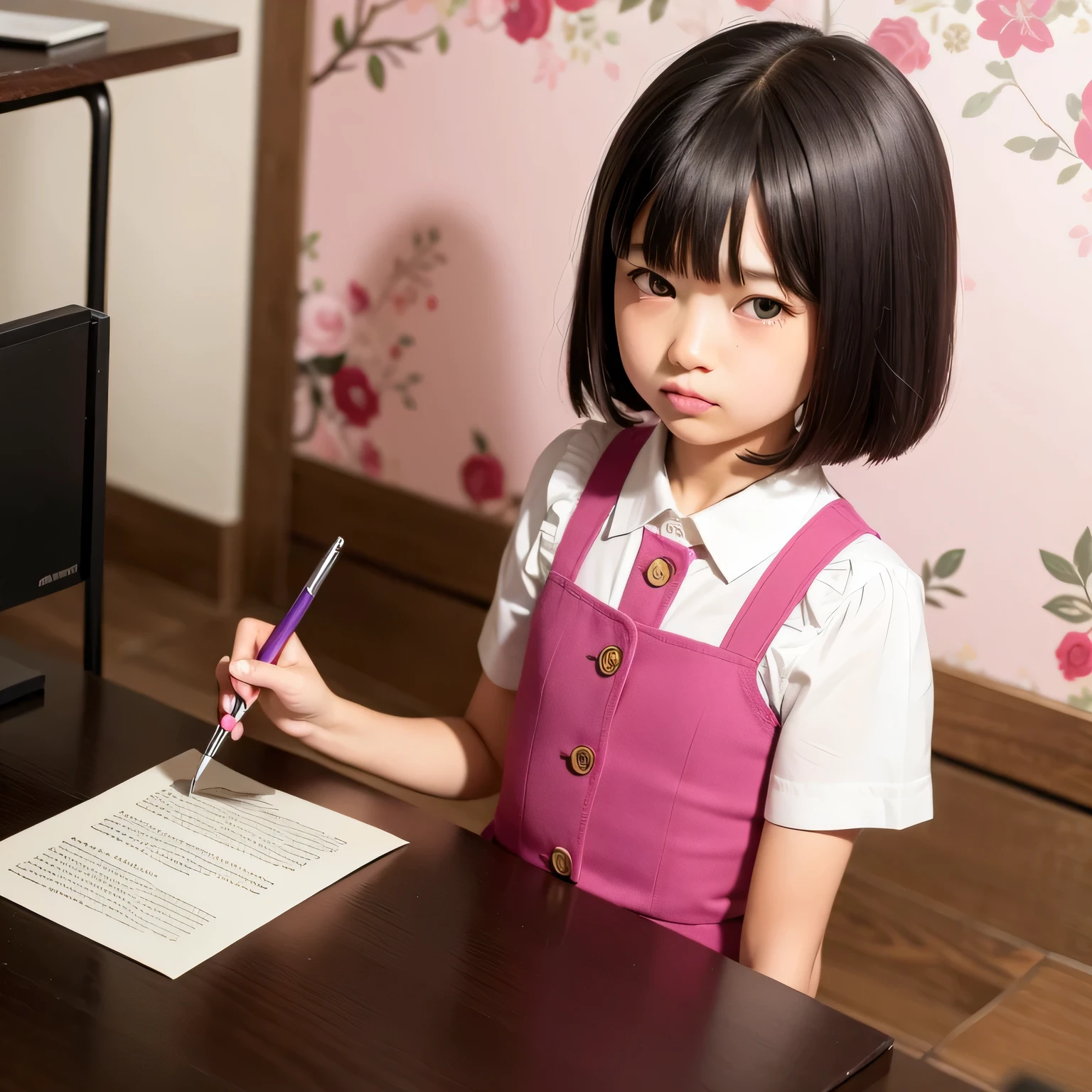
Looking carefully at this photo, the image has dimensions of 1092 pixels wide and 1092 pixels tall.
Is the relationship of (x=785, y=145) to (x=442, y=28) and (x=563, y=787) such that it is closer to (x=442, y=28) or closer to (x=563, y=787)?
(x=563, y=787)

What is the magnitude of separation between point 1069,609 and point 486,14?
1.08 metres

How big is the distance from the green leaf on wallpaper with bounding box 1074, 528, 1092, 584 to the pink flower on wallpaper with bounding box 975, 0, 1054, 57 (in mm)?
538

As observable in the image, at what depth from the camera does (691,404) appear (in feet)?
3.04

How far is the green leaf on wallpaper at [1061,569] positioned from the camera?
65.6 inches

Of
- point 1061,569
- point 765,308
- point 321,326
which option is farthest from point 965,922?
point 321,326

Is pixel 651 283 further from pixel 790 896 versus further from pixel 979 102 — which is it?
pixel 979 102

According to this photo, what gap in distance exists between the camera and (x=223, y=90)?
7.16ft

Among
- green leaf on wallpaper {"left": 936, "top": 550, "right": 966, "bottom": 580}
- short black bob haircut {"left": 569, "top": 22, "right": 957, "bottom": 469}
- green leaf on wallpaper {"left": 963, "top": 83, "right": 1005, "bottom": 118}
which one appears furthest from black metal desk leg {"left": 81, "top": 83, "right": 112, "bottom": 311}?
green leaf on wallpaper {"left": 936, "top": 550, "right": 966, "bottom": 580}

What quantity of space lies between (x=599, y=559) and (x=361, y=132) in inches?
49.5

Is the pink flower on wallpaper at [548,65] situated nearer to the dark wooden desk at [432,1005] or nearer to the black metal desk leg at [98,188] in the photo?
the black metal desk leg at [98,188]

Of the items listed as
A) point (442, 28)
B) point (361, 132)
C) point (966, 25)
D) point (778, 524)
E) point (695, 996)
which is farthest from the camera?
point (361, 132)

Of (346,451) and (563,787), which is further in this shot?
(346,451)

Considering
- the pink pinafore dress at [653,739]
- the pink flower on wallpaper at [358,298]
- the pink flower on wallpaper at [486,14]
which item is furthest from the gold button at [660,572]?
the pink flower on wallpaper at [358,298]

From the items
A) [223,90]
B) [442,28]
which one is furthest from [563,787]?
[223,90]
